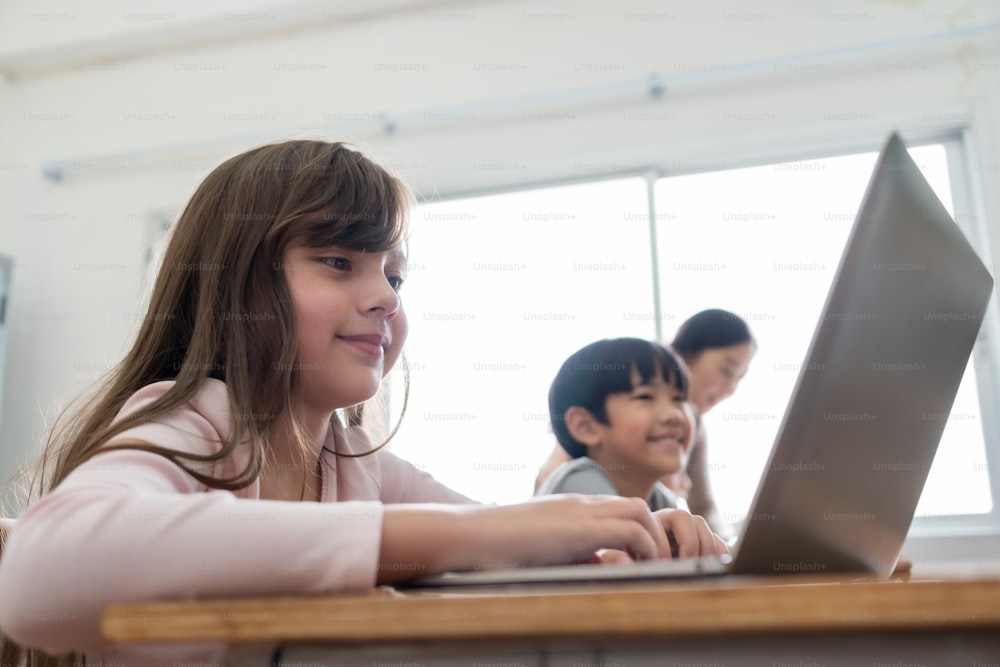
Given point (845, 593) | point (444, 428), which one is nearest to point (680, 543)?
point (845, 593)

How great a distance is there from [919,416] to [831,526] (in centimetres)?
15

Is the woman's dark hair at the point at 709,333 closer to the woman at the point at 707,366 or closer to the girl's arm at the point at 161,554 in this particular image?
the woman at the point at 707,366

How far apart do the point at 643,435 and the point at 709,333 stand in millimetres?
478

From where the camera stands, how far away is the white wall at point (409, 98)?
2.40 m

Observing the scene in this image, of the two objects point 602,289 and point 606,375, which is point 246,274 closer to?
point 606,375

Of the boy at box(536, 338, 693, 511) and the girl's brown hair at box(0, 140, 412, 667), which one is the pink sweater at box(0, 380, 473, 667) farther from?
the boy at box(536, 338, 693, 511)

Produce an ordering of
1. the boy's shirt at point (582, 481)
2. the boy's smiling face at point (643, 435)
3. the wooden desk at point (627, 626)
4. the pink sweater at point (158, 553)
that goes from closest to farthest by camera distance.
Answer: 1. the wooden desk at point (627, 626)
2. the pink sweater at point (158, 553)
3. the boy's shirt at point (582, 481)
4. the boy's smiling face at point (643, 435)

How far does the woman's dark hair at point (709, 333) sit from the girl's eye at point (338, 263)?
1465 mm

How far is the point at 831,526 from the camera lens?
1.63 ft

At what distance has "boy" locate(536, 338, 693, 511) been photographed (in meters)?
1.88

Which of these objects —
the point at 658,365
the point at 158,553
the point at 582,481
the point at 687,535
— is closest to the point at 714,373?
the point at 658,365

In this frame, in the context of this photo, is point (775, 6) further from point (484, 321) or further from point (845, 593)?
point (845, 593)

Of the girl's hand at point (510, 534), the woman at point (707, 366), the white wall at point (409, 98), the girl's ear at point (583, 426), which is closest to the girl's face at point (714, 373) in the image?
the woman at point (707, 366)

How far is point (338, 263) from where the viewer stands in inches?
36.2
